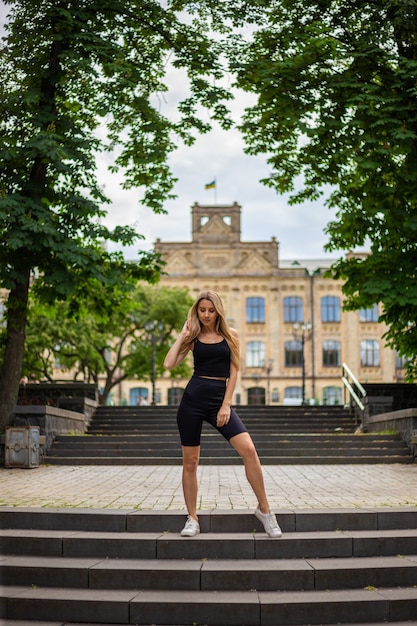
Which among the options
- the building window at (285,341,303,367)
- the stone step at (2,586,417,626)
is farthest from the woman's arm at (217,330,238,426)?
the building window at (285,341,303,367)

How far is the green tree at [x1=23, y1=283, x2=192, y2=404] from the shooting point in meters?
19.8

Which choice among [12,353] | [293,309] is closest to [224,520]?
[12,353]

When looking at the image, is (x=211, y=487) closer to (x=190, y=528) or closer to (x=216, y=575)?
(x=190, y=528)

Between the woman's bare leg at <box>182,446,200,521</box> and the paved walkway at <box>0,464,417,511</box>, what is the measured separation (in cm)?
144

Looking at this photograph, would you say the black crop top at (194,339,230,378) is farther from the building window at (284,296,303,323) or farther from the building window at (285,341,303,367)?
the building window at (284,296,303,323)

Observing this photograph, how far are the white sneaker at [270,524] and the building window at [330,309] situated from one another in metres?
51.3

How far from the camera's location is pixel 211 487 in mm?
10391

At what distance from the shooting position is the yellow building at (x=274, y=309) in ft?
184

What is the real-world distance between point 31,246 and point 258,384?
4420 centimetres

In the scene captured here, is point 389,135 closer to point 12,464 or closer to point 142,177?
point 142,177

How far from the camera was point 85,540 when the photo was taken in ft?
21.6

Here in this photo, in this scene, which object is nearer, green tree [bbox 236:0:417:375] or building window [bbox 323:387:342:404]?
green tree [bbox 236:0:417:375]

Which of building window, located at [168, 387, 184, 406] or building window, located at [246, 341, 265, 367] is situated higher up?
building window, located at [246, 341, 265, 367]

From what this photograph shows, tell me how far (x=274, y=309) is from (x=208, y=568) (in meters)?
51.3
